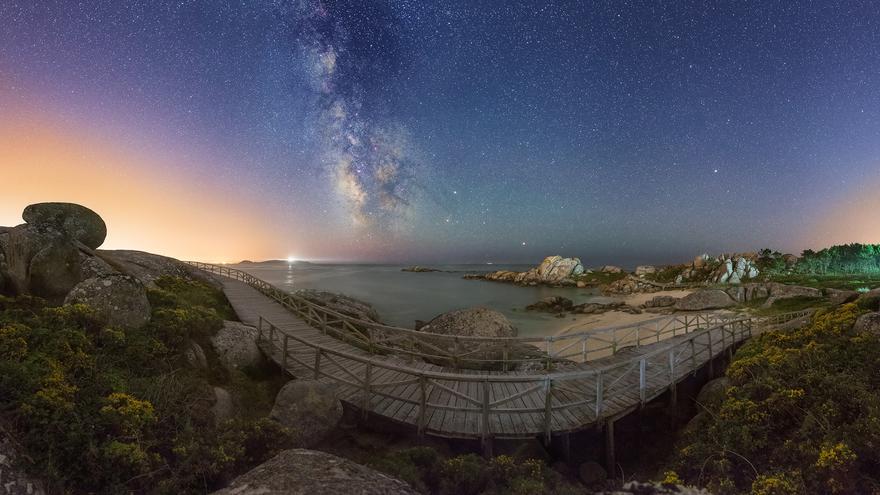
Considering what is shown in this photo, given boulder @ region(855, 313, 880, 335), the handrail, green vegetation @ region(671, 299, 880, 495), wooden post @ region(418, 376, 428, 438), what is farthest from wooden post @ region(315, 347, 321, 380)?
boulder @ region(855, 313, 880, 335)

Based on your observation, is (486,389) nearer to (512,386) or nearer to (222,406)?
(512,386)

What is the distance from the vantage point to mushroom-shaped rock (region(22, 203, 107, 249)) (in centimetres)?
1296

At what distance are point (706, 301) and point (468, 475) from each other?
1382 inches

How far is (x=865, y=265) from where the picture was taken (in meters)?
66.1

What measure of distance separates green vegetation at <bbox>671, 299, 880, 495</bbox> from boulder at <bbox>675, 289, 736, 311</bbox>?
26266mm

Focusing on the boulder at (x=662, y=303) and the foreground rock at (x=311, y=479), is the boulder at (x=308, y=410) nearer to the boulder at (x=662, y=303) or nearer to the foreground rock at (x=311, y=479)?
the foreground rock at (x=311, y=479)

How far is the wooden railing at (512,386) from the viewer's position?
682 centimetres

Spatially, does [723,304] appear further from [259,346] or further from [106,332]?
[106,332]

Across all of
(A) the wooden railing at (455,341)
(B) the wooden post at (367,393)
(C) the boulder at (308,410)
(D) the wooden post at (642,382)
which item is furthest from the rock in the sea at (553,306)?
(C) the boulder at (308,410)

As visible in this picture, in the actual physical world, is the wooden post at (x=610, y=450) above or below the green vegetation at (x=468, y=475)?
below

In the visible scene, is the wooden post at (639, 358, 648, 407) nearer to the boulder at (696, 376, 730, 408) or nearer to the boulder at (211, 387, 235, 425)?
the boulder at (696, 376, 730, 408)

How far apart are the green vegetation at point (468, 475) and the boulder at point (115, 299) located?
7.31 metres

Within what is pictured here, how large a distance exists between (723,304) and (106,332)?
39.2 metres

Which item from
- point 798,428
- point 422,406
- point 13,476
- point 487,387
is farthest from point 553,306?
point 13,476
